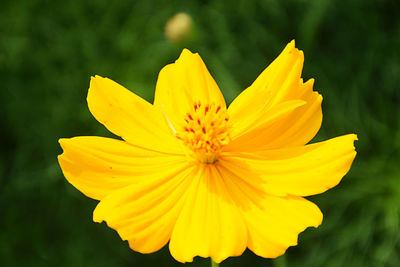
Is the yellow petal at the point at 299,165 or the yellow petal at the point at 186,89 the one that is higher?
the yellow petal at the point at 186,89

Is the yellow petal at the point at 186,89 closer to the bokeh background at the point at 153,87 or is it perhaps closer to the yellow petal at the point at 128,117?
the yellow petal at the point at 128,117

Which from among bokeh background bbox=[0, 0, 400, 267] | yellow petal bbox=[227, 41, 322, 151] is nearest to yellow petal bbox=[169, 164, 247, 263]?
yellow petal bbox=[227, 41, 322, 151]

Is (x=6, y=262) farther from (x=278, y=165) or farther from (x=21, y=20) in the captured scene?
(x=278, y=165)

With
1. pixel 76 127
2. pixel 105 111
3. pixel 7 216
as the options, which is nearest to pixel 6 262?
pixel 7 216

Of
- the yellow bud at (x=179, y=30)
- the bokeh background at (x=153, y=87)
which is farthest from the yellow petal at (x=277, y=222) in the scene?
the bokeh background at (x=153, y=87)

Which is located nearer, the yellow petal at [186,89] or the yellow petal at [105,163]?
the yellow petal at [105,163]

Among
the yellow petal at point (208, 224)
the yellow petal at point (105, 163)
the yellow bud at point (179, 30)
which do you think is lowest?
the yellow petal at point (208, 224)

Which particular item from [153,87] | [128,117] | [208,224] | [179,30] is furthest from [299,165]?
[153,87]

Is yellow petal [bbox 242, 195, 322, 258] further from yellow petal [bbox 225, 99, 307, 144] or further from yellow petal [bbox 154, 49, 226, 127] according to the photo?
yellow petal [bbox 154, 49, 226, 127]
